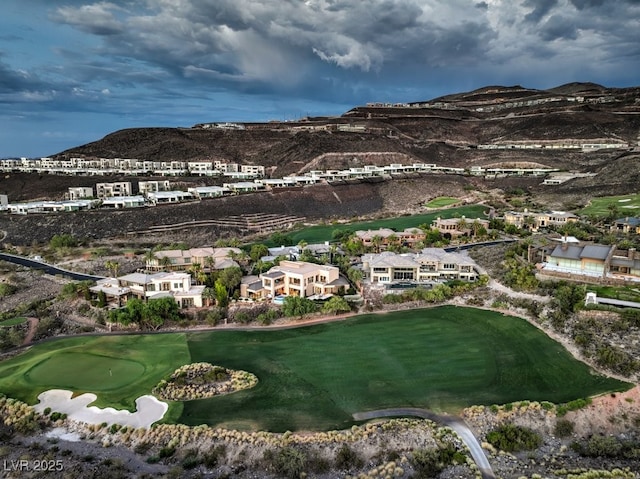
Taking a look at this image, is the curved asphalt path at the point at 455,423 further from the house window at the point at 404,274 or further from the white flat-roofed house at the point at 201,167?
the white flat-roofed house at the point at 201,167

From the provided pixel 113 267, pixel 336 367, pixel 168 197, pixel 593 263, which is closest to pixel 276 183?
pixel 168 197

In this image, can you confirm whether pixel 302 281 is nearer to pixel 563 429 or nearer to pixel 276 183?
pixel 563 429

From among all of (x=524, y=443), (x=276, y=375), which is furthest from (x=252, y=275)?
(x=524, y=443)

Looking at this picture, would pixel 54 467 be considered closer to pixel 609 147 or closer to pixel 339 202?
pixel 339 202

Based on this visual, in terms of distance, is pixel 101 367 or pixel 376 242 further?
pixel 376 242

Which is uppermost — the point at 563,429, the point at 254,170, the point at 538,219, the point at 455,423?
the point at 254,170

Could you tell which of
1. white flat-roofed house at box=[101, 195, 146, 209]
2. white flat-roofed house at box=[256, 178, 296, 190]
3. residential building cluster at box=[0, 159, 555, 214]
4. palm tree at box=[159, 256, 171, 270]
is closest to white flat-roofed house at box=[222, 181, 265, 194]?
residential building cluster at box=[0, 159, 555, 214]

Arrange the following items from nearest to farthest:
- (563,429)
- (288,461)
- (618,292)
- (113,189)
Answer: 1. (288,461)
2. (563,429)
3. (618,292)
4. (113,189)
